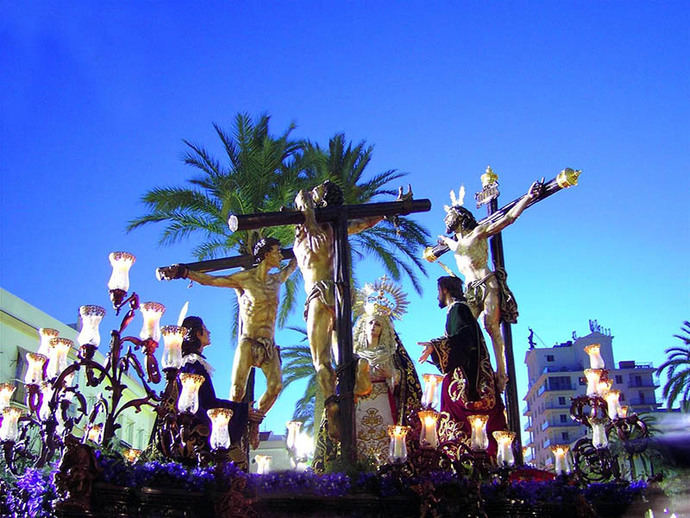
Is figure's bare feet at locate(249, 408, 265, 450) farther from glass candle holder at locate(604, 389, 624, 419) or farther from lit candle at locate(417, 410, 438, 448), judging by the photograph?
glass candle holder at locate(604, 389, 624, 419)

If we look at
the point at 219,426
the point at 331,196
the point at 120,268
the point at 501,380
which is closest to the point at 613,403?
the point at 501,380

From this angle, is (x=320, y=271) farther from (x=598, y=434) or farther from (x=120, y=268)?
(x=598, y=434)

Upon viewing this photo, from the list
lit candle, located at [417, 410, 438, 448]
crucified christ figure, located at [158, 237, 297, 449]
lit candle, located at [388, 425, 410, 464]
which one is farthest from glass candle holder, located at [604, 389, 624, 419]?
crucified christ figure, located at [158, 237, 297, 449]

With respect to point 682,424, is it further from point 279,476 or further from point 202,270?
point 202,270

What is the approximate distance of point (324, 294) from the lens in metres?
11.0

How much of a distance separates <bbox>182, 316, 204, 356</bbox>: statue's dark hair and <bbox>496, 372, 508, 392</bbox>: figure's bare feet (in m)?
4.54

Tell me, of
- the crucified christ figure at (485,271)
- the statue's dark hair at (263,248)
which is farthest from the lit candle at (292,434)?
the crucified christ figure at (485,271)

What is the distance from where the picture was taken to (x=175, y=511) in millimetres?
8055

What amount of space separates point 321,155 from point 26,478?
14.6 meters

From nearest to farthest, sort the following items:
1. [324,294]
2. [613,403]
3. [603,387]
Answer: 1. [324,294]
2. [613,403]
3. [603,387]

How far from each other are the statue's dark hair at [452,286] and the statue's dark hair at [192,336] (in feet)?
12.4

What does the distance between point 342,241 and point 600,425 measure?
15.1 ft

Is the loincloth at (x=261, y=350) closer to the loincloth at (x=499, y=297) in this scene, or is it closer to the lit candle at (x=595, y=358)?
the loincloth at (x=499, y=297)

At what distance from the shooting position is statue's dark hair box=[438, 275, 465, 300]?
1245 cm
